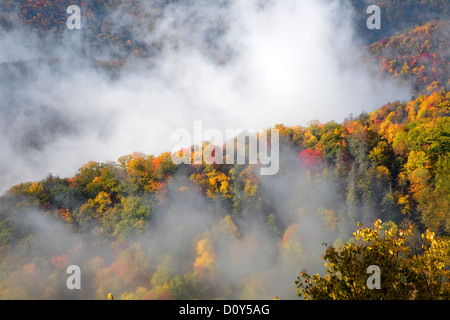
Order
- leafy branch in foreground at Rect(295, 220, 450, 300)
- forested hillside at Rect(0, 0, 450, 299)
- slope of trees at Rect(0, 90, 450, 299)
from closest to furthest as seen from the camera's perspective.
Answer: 1. leafy branch in foreground at Rect(295, 220, 450, 300)
2. forested hillside at Rect(0, 0, 450, 299)
3. slope of trees at Rect(0, 90, 450, 299)

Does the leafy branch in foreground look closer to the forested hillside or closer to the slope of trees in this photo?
the forested hillside

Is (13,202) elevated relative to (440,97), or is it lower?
lower

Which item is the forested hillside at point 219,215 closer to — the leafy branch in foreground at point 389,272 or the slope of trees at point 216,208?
the slope of trees at point 216,208

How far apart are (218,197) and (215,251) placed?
29.1 feet

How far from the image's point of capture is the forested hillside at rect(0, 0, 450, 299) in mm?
44219

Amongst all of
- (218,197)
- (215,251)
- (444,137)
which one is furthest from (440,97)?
(215,251)

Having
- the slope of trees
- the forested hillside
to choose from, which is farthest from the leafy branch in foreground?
the slope of trees

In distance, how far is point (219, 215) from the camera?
176ft

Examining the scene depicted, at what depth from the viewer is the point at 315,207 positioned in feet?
170

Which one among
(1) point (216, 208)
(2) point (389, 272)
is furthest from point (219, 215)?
(2) point (389, 272)

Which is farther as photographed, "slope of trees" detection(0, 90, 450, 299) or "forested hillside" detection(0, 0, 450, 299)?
"slope of trees" detection(0, 90, 450, 299)

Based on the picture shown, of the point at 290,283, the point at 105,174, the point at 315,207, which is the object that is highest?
the point at 105,174
